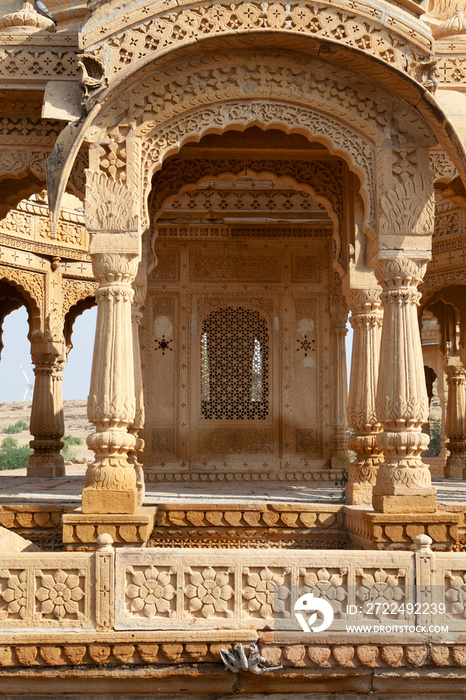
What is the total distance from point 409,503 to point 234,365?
18.2 feet

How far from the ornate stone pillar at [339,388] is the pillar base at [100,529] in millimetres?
5466

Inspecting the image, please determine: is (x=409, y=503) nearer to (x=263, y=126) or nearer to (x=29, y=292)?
(x=263, y=126)

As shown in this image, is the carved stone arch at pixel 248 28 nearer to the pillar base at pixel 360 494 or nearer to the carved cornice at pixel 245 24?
the carved cornice at pixel 245 24

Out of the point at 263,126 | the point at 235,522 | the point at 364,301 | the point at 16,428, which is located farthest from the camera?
the point at 16,428

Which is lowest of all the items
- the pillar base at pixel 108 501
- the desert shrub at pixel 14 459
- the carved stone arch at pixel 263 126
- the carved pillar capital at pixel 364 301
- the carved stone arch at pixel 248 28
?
the desert shrub at pixel 14 459

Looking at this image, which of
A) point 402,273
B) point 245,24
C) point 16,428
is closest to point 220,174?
point 245,24

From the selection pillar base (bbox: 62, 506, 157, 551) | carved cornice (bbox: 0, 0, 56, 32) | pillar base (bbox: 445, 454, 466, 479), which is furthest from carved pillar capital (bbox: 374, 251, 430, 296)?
pillar base (bbox: 445, 454, 466, 479)

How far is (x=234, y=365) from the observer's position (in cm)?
1168

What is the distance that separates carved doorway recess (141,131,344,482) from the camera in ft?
37.3

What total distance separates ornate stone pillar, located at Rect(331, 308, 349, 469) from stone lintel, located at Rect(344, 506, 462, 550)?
481cm

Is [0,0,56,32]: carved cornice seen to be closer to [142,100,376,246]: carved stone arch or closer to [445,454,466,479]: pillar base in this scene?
[142,100,376,246]: carved stone arch

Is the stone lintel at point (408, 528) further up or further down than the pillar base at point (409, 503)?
further down

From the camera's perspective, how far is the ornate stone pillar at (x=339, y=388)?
11391mm

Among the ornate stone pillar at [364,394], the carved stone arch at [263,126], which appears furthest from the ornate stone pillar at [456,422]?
the carved stone arch at [263,126]
